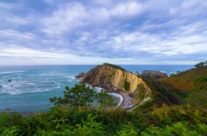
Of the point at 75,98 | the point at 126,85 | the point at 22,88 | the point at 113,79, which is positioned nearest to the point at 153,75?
the point at 113,79

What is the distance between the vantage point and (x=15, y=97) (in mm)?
35500

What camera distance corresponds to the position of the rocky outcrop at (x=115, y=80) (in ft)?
133

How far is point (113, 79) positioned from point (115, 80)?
1.68 meters

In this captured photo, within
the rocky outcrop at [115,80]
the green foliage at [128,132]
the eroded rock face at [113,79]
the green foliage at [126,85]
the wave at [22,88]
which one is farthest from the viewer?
the green foliage at [126,85]

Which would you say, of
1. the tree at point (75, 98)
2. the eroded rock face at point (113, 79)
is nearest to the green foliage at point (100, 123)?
the tree at point (75, 98)

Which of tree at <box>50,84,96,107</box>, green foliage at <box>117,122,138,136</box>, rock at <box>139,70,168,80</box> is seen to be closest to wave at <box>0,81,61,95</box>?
tree at <box>50,84,96,107</box>

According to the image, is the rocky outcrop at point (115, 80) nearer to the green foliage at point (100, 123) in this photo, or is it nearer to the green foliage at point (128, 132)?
the green foliage at point (100, 123)

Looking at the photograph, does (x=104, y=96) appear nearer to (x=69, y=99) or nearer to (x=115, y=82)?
(x=69, y=99)

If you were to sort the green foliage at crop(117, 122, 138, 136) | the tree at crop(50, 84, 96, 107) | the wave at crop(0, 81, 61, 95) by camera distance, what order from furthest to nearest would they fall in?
the wave at crop(0, 81, 61, 95)
the tree at crop(50, 84, 96, 107)
the green foliage at crop(117, 122, 138, 136)

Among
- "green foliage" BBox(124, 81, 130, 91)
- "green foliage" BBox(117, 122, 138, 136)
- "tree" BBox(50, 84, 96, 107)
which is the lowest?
"green foliage" BBox(124, 81, 130, 91)

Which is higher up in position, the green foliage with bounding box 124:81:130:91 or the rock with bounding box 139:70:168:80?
the rock with bounding box 139:70:168:80

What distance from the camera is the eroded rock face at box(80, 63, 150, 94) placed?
43.3 meters

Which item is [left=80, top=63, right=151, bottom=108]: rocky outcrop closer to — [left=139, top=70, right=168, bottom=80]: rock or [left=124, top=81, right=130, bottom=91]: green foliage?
[left=124, top=81, right=130, bottom=91]: green foliage

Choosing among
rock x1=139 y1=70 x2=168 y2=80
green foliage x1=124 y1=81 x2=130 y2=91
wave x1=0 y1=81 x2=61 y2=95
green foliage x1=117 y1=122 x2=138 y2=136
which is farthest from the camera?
rock x1=139 y1=70 x2=168 y2=80
